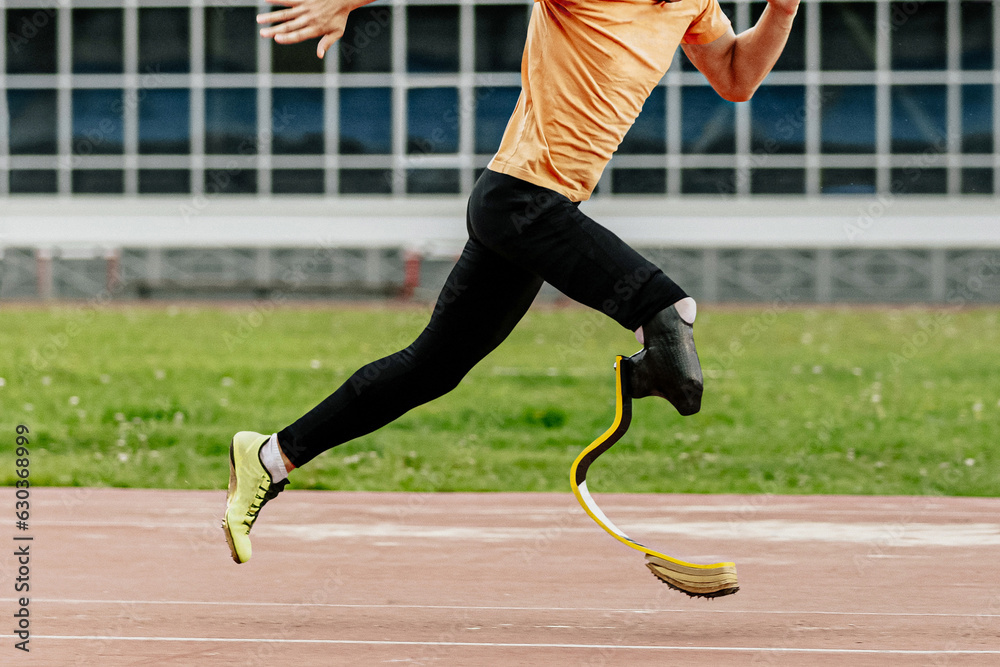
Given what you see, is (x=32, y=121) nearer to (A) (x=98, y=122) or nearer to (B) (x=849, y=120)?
(A) (x=98, y=122)

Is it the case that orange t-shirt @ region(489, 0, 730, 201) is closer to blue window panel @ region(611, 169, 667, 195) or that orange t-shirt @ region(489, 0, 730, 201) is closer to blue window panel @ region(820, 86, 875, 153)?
blue window panel @ region(611, 169, 667, 195)

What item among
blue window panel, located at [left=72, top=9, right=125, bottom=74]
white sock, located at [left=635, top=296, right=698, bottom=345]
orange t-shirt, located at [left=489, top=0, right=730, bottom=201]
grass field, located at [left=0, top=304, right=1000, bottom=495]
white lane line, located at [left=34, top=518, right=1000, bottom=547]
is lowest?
grass field, located at [left=0, top=304, right=1000, bottom=495]

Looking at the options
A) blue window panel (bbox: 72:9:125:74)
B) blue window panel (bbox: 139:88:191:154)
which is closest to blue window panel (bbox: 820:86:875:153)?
blue window panel (bbox: 139:88:191:154)

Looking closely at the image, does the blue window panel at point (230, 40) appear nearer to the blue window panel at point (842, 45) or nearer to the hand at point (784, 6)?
the blue window panel at point (842, 45)

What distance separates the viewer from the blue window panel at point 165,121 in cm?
3027

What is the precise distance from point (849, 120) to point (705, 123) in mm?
2827

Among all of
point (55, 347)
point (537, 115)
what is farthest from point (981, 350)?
point (537, 115)

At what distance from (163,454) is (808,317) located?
1631 centimetres

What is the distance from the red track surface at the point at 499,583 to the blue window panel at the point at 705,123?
21790mm

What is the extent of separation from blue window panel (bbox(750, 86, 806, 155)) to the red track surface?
71.6 ft

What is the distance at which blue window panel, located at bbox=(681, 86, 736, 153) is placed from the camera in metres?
28.9

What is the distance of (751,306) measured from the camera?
2798cm

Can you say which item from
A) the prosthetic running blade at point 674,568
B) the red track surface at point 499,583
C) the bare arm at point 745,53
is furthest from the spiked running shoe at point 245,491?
the bare arm at point 745,53

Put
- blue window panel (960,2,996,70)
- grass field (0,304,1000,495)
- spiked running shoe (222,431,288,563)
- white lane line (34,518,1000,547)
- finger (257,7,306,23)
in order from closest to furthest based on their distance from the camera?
finger (257,7,306,23), spiked running shoe (222,431,288,563), white lane line (34,518,1000,547), grass field (0,304,1000,495), blue window panel (960,2,996,70)
